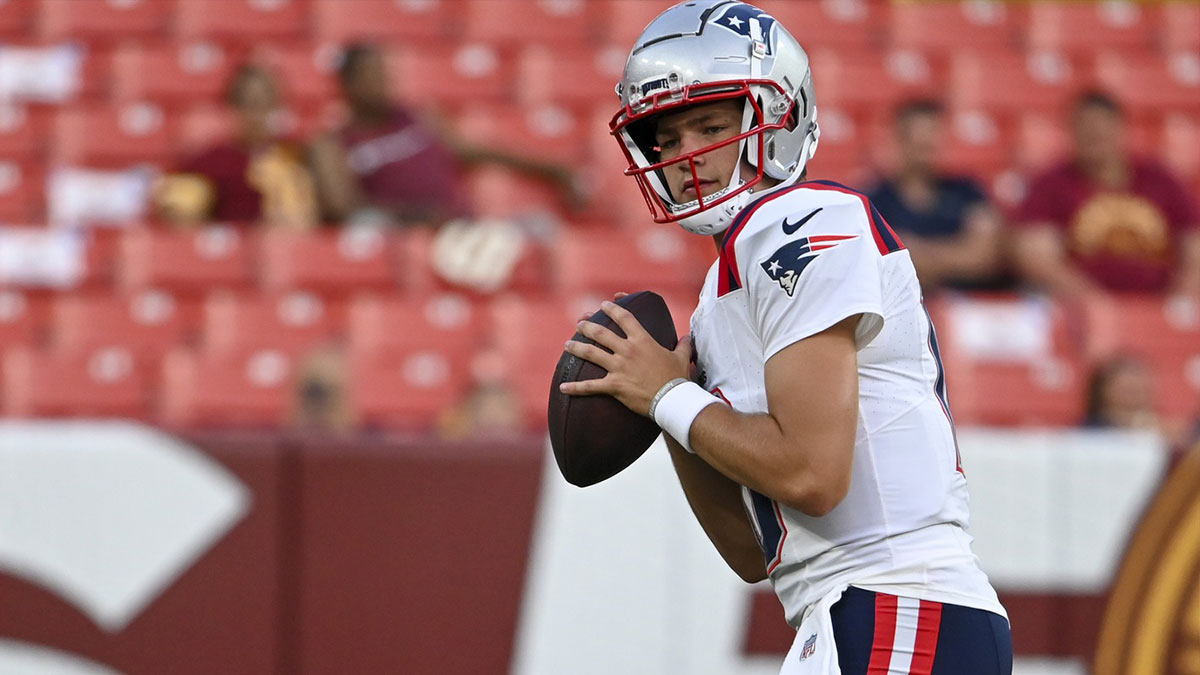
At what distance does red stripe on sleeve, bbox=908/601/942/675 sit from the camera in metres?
2.39

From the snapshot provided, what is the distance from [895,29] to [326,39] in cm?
321

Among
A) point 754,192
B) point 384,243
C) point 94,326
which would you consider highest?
point 754,192

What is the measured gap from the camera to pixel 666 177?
2537 mm

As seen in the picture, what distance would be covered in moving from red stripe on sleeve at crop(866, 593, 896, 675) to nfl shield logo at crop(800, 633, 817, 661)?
0.28 ft

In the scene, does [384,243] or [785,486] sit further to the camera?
[384,243]

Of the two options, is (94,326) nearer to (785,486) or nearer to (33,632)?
(33,632)

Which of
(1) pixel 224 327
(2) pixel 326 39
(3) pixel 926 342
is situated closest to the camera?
(3) pixel 926 342

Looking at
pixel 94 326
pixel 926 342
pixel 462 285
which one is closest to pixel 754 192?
pixel 926 342

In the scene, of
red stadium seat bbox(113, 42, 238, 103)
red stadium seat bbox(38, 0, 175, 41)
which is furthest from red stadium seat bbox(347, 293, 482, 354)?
red stadium seat bbox(38, 0, 175, 41)

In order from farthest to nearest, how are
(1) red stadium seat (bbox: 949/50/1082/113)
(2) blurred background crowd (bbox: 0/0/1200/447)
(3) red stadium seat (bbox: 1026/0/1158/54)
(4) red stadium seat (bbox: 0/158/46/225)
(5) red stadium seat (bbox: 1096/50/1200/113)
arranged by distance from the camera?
(3) red stadium seat (bbox: 1026/0/1158/54), (5) red stadium seat (bbox: 1096/50/1200/113), (1) red stadium seat (bbox: 949/50/1082/113), (4) red stadium seat (bbox: 0/158/46/225), (2) blurred background crowd (bbox: 0/0/1200/447)

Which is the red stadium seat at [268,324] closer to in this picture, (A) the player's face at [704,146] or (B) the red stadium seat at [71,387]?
(B) the red stadium seat at [71,387]

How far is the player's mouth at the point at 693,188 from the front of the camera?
248 cm

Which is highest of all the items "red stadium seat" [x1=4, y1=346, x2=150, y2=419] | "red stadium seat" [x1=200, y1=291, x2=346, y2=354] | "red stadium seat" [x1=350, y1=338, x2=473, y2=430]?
"red stadium seat" [x1=200, y1=291, x2=346, y2=354]

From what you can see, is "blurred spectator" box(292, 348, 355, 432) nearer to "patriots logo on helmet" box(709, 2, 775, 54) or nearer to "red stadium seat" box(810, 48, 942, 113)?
"patriots logo on helmet" box(709, 2, 775, 54)
